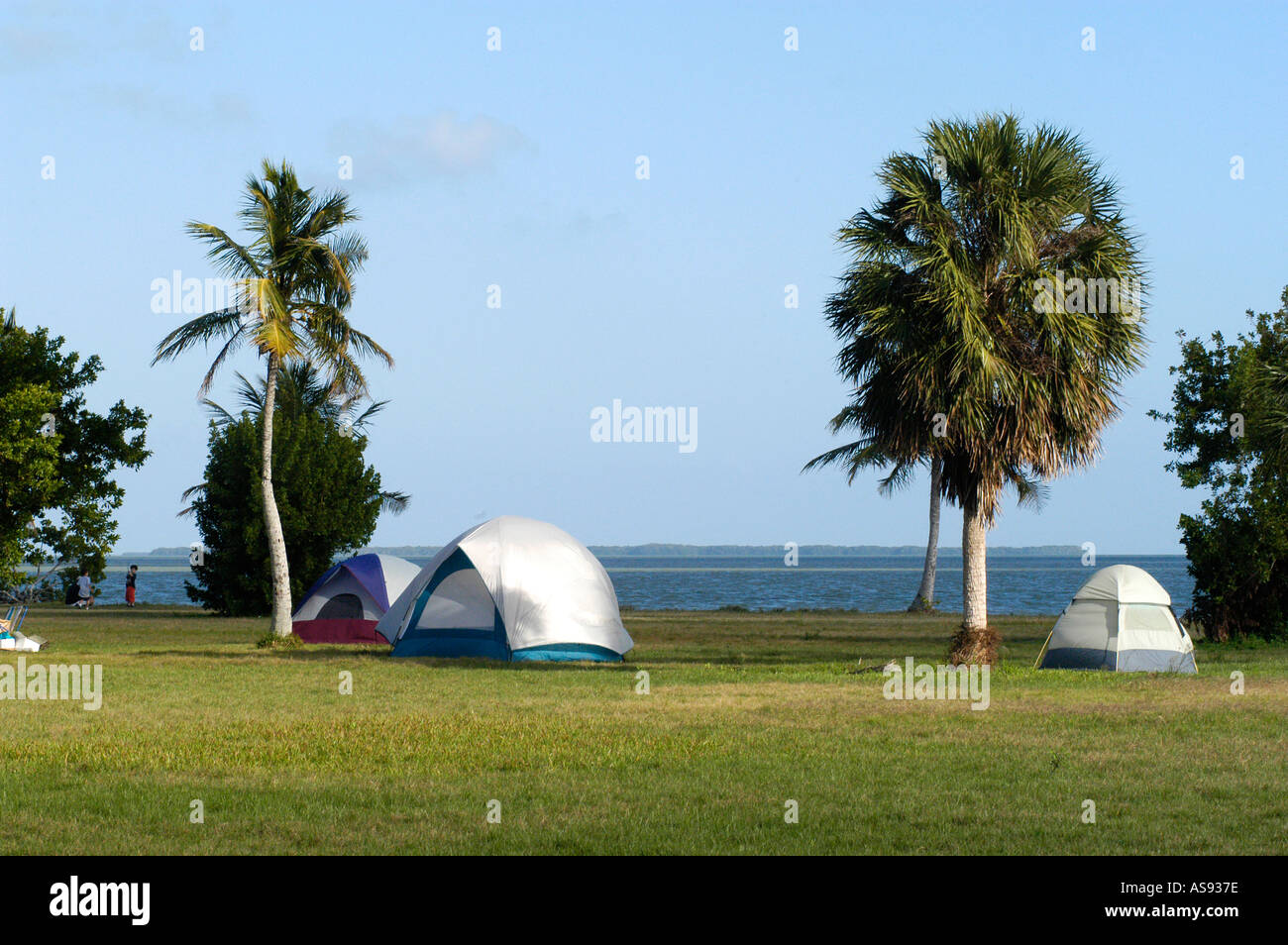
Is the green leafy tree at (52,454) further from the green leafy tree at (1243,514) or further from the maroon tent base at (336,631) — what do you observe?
the green leafy tree at (1243,514)

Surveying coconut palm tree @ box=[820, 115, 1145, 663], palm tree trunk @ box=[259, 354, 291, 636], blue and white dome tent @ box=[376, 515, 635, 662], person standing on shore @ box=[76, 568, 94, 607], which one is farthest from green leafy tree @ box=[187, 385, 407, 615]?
coconut palm tree @ box=[820, 115, 1145, 663]

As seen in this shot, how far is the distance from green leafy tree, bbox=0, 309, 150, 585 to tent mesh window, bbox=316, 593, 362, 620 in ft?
17.2

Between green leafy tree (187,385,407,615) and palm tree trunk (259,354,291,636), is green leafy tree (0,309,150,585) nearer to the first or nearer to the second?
palm tree trunk (259,354,291,636)

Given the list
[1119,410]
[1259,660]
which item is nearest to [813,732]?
[1119,410]

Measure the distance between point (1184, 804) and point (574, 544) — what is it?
16.6m

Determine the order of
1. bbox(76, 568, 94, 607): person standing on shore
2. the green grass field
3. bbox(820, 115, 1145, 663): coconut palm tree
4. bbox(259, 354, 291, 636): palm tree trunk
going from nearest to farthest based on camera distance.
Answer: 1. the green grass field
2. bbox(820, 115, 1145, 663): coconut palm tree
3. bbox(259, 354, 291, 636): palm tree trunk
4. bbox(76, 568, 94, 607): person standing on shore

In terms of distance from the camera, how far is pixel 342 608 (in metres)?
30.0

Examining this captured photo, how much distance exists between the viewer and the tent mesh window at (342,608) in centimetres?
2986

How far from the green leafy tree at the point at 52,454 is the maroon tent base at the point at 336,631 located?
4.90 metres

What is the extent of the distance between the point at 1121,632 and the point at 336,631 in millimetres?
18107

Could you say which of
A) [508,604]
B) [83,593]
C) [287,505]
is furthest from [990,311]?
[83,593]

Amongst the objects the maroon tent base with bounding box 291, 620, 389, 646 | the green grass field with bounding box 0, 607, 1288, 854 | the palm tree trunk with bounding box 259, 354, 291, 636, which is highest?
the palm tree trunk with bounding box 259, 354, 291, 636

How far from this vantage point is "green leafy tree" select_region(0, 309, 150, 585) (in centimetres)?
2420
